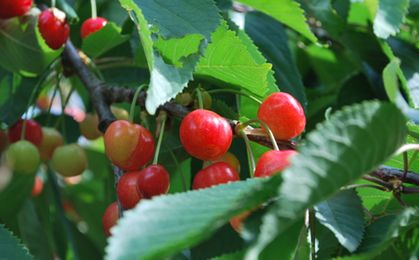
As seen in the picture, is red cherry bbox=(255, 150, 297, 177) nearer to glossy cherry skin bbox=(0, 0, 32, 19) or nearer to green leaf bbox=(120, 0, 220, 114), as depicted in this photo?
green leaf bbox=(120, 0, 220, 114)

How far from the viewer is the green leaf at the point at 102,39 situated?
4.54 feet

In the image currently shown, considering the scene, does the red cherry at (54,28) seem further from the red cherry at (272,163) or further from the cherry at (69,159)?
the red cherry at (272,163)

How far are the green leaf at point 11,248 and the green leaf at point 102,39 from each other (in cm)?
50

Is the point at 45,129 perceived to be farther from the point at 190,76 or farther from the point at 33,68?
the point at 190,76

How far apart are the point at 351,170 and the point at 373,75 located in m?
0.97

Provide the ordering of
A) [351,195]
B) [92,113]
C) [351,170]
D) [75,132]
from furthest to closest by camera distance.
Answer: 1. [75,132]
2. [92,113]
3. [351,195]
4. [351,170]

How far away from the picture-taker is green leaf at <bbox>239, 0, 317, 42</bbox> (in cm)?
132

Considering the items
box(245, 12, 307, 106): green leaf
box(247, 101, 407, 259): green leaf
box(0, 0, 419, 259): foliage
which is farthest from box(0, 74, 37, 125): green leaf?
box(247, 101, 407, 259): green leaf

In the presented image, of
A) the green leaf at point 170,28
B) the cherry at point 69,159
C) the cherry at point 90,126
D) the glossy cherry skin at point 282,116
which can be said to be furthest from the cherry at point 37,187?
the glossy cherry skin at point 282,116

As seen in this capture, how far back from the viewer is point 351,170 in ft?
2.22

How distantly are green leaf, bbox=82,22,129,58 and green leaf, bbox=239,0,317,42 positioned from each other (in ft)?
0.85

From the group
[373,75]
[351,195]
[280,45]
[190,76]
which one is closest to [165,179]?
[190,76]

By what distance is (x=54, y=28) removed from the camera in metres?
1.29

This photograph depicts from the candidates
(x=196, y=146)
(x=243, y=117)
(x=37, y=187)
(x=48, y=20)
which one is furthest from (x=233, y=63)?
(x=37, y=187)
